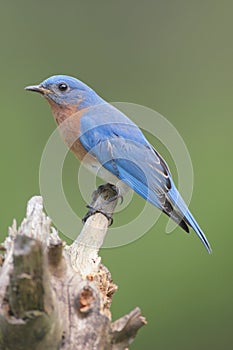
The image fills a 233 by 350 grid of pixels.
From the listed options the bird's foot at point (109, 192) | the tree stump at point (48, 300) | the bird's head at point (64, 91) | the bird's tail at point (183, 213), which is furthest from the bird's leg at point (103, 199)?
the tree stump at point (48, 300)

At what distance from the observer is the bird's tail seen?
4062 millimetres

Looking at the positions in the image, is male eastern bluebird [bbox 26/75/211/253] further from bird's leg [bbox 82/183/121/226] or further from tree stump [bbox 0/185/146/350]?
tree stump [bbox 0/185/146/350]

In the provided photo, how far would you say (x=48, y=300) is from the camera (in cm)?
243

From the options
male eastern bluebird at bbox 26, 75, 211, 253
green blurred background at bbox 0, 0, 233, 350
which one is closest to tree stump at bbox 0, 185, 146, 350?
male eastern bluebird at bbox 26, 75, 211, 253

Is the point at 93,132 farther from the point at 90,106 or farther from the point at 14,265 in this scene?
the point at 14,265

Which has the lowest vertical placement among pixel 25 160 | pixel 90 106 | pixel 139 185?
pixel 139 185

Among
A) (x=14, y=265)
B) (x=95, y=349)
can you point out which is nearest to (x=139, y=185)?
(x=95, y=349)

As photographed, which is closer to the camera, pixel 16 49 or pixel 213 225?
pixel 213 225

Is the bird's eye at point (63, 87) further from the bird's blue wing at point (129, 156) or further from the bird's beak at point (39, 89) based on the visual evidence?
the bird's blue wing at point (129, 156)

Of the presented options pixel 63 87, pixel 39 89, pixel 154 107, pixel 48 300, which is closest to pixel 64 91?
pixel 63 87

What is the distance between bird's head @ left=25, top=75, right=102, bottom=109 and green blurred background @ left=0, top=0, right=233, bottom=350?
1.04 metres

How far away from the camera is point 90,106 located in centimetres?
446

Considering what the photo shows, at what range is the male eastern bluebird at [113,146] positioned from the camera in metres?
4.15

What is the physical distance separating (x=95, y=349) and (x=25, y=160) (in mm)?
3664
